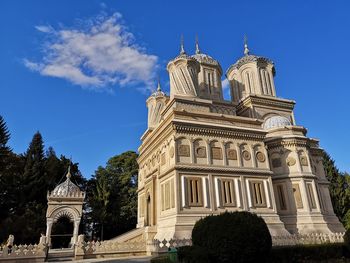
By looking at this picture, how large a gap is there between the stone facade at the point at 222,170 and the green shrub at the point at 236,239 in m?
6.19

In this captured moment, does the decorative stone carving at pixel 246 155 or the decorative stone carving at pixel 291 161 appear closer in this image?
the decorative stone carving at pixel 246 155

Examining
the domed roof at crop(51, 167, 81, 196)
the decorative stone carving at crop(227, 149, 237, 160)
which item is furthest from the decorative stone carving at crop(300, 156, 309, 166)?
the domed roof at crop(51, 167, 81, 196)

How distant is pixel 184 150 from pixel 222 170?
107 inches

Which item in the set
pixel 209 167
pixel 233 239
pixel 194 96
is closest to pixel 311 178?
pixel 209 167

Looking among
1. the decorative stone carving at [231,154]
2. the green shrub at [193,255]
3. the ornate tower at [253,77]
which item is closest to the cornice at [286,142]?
the decorative stone carving at [231,154]

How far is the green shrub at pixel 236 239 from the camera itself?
7879 mm

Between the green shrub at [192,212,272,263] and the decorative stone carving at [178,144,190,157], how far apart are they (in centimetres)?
786

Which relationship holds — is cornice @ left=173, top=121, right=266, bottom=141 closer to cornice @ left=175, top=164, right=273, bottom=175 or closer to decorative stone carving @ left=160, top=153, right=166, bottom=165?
cornice @ left=175, top=164, right=273, bottom=175

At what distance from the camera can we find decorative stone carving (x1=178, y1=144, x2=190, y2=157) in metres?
16.4

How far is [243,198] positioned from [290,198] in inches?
170

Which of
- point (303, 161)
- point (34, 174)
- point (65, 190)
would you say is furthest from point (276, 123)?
point (34, 174)

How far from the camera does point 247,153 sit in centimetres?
1827

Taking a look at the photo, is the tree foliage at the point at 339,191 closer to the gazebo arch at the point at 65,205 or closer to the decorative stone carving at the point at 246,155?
the decorative stone carving at the point at 246,155

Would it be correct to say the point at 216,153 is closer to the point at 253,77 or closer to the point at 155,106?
the point at 155,106
